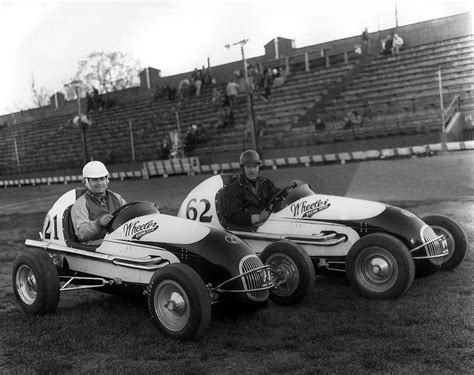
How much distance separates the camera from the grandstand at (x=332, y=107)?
21984mm

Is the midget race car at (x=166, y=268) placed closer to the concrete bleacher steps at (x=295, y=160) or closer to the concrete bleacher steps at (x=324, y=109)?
the concrete bleacher steps at (x=295, y=160)

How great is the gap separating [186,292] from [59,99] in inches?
2092

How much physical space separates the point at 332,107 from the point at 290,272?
20633 millimetres

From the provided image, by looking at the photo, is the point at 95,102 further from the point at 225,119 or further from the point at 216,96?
the point at 225,119

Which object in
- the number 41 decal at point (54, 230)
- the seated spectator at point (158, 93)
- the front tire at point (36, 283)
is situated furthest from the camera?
the seated spectator at point (158, 93)

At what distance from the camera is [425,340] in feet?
13.8

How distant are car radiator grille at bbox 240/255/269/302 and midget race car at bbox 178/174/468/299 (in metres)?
0.80

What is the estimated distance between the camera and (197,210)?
7.17 metres

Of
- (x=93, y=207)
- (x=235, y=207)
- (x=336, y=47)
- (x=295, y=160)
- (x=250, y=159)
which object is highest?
(x=336, y=47)

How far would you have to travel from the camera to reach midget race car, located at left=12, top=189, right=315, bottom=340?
15.0ft

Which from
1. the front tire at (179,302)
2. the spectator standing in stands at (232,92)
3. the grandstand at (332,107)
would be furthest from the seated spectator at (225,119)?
the front tire at (179,302)

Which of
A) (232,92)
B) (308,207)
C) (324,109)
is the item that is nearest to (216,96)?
(232,92)

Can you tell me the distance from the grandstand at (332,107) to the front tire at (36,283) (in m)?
17.7

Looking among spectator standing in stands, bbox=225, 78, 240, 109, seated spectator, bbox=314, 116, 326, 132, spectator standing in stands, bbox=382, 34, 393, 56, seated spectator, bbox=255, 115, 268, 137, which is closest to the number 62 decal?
seated spectator, bbox=314, 116, 326, 132
